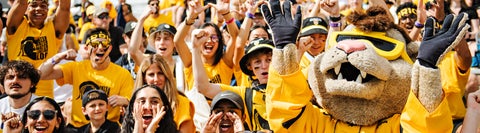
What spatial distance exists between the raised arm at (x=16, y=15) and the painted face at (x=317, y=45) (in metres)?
2.46

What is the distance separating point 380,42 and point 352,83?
32 cm

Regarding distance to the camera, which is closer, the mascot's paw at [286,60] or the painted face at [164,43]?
the mascot's paw at [286,60]

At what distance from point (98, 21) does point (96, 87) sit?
3.43m

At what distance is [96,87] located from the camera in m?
7.09

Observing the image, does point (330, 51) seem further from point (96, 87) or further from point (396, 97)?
point (96, 87)

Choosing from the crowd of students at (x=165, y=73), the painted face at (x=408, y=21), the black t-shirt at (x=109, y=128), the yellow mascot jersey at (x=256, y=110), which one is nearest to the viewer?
the yellow mascot jersey at (x=256, y=110)

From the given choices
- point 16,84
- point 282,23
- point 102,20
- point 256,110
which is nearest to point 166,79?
point 256,110

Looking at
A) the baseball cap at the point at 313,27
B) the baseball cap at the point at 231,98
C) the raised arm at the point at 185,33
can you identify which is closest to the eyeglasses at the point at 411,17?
the baseball cap at the point at 313,27

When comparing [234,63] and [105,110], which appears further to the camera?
[234,63]

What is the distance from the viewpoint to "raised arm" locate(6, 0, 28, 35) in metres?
7.45

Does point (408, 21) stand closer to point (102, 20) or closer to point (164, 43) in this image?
point (164, 43)

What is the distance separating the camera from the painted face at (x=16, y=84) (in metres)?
6.70

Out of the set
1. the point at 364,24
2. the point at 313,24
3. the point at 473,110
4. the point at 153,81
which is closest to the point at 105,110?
the point at 153,81

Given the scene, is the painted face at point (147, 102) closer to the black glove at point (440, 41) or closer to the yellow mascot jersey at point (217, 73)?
the yellow mascot jersey at point (217, 73)
